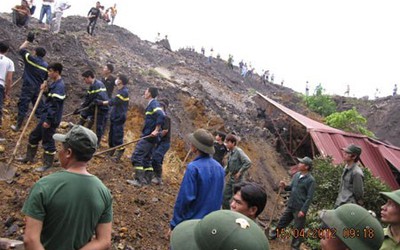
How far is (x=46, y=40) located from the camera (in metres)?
11.5

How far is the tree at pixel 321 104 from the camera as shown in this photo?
23.8 m

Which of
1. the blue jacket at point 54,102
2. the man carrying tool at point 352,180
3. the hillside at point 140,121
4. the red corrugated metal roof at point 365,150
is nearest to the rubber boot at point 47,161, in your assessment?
the hillside at point 140,121

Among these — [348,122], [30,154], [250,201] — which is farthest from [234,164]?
[348,122]

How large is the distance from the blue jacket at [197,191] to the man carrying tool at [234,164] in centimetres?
267

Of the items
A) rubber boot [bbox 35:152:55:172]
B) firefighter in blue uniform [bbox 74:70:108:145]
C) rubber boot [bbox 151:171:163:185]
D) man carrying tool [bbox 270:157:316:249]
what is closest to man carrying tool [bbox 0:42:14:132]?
firefighter in blue uniform [bbox 74:70:108:145]

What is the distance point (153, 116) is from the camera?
645 cm

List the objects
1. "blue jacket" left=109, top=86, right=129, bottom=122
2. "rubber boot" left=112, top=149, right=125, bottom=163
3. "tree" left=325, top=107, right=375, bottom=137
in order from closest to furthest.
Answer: "blue jacket" left=109, top=86, right=129, bottom=122, "rubber boot" left=112, top=149, right=125, bottom=163, "tree" left=325, top=107, right=375, bottom=137

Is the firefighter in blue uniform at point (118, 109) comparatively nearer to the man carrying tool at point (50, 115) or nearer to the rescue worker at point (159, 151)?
the rescue worker at point (159, 151)

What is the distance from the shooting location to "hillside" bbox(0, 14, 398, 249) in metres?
5.12

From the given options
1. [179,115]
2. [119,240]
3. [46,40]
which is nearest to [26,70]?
[119,240]

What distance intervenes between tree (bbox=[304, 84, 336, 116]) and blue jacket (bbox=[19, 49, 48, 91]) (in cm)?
1992

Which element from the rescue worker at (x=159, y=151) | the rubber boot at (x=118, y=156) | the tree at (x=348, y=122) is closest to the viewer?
the rescue worker at (x=159, y=151)

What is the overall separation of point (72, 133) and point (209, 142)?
5.13ft

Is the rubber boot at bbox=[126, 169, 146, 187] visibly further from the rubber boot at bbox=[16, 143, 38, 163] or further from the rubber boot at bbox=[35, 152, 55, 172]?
the rubber boot at bbox=[16, 143, 38, 163]
